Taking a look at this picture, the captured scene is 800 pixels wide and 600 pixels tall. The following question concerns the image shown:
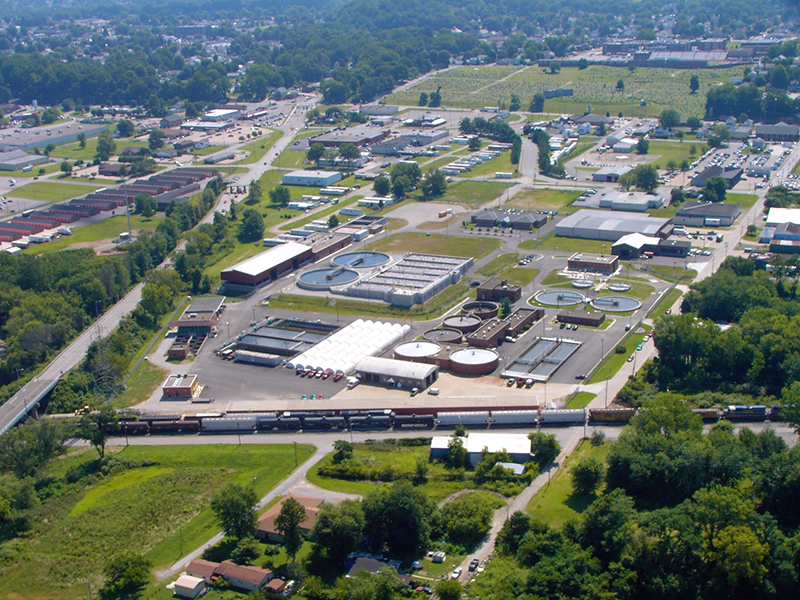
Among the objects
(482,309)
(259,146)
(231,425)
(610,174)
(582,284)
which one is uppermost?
(259,146)

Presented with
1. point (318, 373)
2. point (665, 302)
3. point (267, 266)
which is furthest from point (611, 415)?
point (267, 266)

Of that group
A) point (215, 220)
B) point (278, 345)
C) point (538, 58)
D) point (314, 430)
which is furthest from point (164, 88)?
point (314, 430)

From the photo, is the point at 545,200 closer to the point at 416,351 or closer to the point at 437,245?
the point at 437,245

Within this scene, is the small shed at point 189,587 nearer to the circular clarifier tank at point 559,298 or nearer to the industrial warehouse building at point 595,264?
the circular clarifier tank at point 559,298

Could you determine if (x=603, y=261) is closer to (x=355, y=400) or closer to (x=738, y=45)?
(x=355, y=400)

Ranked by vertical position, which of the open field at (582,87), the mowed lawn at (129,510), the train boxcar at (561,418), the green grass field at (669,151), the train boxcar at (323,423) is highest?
the open field at (582,87)

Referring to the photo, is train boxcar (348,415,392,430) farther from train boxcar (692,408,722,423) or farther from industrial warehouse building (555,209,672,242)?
industrial warehouse building (555,209,672,242)

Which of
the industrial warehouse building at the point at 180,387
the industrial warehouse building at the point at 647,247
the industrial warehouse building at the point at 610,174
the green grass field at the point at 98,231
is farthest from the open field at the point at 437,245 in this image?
the industrial warehouse building at the point at 180,387
